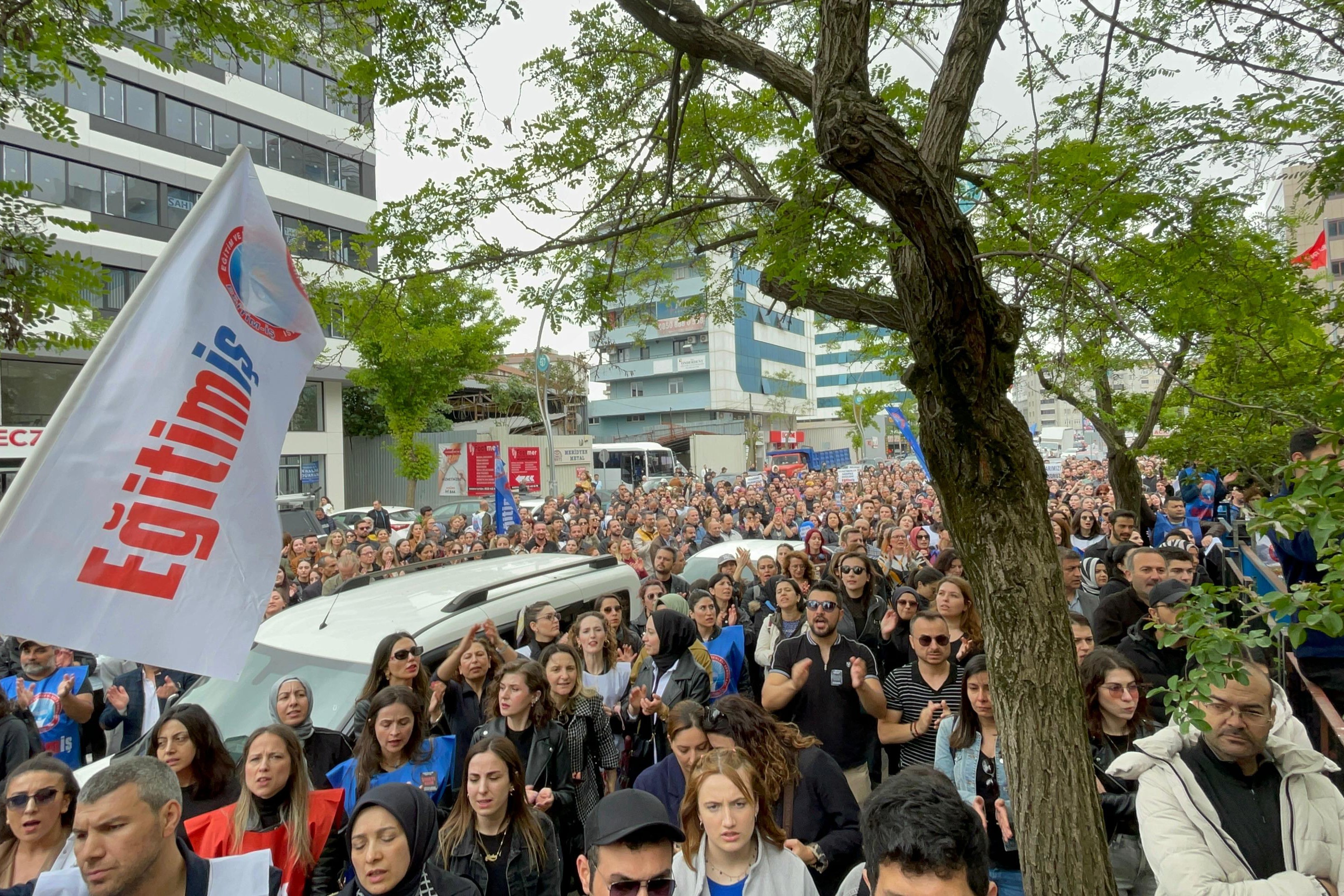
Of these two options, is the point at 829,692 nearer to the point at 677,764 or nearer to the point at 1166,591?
the point at 677,764

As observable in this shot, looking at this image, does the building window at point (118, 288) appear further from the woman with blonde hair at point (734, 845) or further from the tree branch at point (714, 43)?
the woman with blonde hair at point (734, 845)

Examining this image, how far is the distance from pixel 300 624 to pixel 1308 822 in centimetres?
532

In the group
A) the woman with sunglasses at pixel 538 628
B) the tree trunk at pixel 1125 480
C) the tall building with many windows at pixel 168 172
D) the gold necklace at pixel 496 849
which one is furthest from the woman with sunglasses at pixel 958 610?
the tall building with many windows at pixel 168 172

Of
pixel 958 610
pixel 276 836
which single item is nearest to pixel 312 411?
pixel 958 610

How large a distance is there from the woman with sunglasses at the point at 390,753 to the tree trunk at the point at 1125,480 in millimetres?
9621

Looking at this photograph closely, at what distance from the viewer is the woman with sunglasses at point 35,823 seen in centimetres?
324

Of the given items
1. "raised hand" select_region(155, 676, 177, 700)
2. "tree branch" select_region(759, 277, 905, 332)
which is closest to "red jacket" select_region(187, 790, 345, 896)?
"raised hand" select_region(155, 676, 177, 700)

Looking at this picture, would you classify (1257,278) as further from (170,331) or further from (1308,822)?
(170,331)

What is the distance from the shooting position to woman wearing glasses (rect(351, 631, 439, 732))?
15.6ft

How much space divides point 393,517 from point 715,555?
15110 millimetres

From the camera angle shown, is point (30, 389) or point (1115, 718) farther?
point (30, 389)

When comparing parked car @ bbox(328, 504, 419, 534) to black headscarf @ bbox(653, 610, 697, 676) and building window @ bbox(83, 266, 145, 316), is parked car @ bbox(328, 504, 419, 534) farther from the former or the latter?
black headscarf @ bbox(653, 610, 697, 676)

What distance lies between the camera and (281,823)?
3.60m

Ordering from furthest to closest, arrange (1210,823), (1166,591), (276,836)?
(1166,591) → (276,836) → (1210,823)
